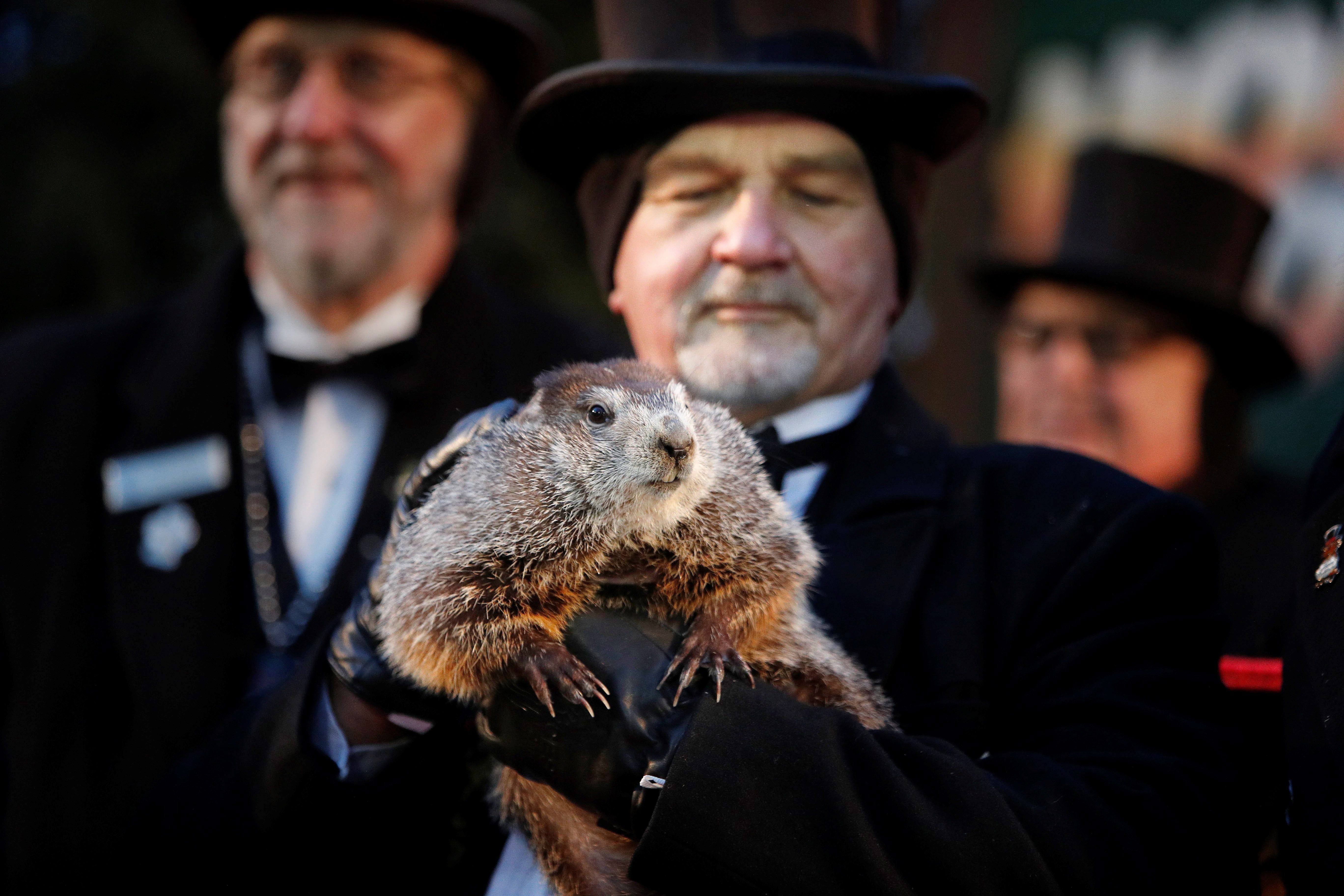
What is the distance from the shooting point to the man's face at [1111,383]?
5.02m

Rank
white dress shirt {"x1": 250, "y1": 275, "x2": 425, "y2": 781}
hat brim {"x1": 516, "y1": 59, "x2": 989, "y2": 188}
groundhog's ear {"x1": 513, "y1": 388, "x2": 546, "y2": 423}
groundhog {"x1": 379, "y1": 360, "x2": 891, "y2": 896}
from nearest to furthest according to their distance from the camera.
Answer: groundhog {"x1": 379, "y1": 360, "x2": 891, "y2": 896}
groundhog's ear {"x1": 513, "y1": 388, "x2": 546, "y2": 423}
hat brim {"x1": 516, "y1": 59, "x2": 989, "y2": 188}
white dress shirt {"x1": 250, "y1": 275, "x2": 425, "y2": 781}

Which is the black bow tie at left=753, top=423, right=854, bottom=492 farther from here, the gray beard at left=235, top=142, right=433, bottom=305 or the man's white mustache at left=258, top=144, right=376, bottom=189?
the man's white mustache at left=258, top=144, right=376, bottom=189

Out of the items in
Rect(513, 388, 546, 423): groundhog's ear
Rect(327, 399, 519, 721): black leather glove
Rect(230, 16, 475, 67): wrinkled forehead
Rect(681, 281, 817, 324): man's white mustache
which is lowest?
Rect(327, 399, 519, 721): black leather glove

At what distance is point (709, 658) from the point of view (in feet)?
7.38

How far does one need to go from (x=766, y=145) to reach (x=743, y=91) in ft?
0.42

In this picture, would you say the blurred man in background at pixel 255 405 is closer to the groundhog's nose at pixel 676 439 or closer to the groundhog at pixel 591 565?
the groundhog at pixel 591 565

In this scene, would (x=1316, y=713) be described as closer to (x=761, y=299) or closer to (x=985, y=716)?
(x=985, y=716)

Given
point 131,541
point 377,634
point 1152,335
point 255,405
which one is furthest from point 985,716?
point 1152,335

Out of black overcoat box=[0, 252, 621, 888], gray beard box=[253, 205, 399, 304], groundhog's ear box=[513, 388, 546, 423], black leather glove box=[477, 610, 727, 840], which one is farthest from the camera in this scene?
gray beard box=[253, 205, 399, 304]

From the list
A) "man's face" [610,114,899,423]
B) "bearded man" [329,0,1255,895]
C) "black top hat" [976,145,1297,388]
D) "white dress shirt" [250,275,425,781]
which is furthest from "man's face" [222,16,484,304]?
"black top hat" [976,145,1297,388]

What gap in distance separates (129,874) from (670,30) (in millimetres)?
2304

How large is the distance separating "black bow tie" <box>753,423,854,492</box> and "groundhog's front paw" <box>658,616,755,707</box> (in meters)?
0.53

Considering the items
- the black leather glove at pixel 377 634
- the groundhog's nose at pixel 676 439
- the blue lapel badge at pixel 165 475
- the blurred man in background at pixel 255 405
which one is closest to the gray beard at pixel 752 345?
the black leather glove at pixel 377 634

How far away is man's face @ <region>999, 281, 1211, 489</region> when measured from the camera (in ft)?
16.5
